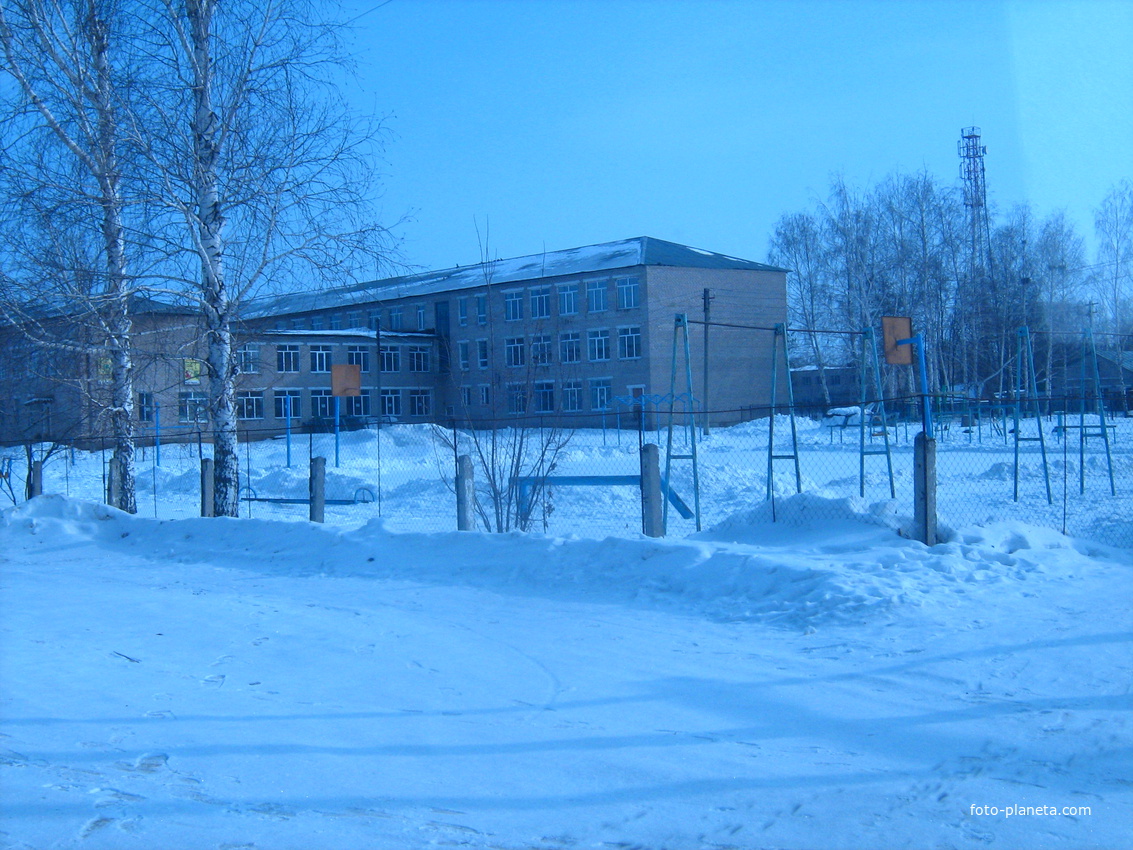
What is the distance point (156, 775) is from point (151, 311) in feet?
→ 37.5

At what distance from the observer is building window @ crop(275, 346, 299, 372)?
52.9 m

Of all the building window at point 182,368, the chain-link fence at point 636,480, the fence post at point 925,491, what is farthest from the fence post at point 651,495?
the building window at point 182,368

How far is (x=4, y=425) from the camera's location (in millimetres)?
26188

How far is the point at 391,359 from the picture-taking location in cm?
5862

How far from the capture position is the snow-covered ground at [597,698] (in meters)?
3.80

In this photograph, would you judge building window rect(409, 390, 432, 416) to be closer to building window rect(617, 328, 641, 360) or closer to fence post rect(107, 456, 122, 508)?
building window rect(617, 328, 641, 360)

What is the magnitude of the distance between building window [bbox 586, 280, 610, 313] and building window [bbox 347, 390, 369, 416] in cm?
1458

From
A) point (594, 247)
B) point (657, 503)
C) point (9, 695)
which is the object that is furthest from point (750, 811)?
point (594, 247)

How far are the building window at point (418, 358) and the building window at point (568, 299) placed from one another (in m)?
10.5

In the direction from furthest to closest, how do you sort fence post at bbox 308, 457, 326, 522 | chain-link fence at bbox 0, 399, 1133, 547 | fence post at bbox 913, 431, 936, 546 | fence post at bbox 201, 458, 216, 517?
fence post at bbox 201, 458, 216, 517
fence post at bbox 308, 457, 326, 522
chain-link fence at bbox 0, 399, 1133, 547
fence post at bbox 913, 431, 936, 546

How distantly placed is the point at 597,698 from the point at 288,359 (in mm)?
51018

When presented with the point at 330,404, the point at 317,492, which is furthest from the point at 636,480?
the point at 330,404

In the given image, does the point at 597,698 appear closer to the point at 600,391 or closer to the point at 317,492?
the point at 317,492

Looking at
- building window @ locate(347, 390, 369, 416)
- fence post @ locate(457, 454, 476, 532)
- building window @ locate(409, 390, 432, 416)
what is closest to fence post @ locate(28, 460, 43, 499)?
fence post @ locate(457, 454, 476, 532)
